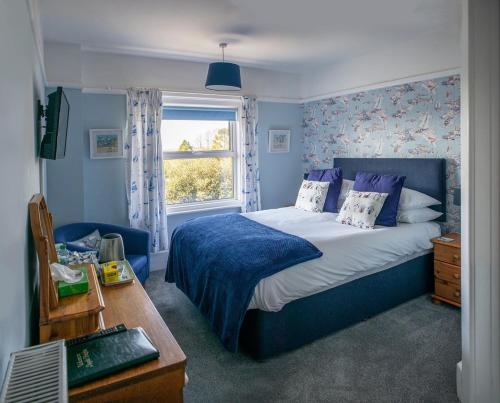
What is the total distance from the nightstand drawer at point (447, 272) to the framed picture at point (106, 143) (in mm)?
3511

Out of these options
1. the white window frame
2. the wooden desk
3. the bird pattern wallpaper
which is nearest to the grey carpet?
the wooden desk

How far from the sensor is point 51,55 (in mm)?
3592

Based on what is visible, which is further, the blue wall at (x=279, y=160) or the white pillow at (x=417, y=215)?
the blue wall at (x=279, y=160)

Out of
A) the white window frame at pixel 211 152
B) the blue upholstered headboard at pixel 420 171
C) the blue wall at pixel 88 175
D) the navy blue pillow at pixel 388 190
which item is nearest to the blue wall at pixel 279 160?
the white window frame at pixel 211 152

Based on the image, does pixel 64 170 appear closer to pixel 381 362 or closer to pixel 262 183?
pixel 262 183

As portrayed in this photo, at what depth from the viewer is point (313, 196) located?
164 inches

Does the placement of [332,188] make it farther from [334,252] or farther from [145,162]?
[145,162]

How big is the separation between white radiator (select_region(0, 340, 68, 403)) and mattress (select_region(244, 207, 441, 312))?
5.04ft

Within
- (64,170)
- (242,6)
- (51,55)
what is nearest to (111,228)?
(64,170)

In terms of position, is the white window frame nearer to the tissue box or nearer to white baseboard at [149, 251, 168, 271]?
white baseboard at [149, 251, 168, 271]

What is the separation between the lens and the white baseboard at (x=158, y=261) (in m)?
4.41

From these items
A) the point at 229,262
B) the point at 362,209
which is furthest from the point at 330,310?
the point at 362,209

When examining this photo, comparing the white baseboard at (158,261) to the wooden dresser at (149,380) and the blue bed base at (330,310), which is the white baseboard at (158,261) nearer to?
the blue bed base at (330,310)

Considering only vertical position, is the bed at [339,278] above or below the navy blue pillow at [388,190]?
below
